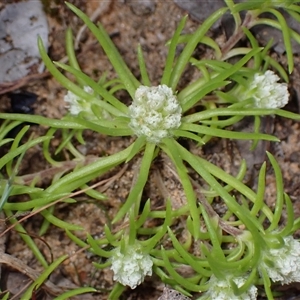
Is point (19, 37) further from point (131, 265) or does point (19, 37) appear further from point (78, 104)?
point (131, 265)

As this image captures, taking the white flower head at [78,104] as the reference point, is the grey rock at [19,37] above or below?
above

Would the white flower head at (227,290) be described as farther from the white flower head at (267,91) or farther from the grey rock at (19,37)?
the grey rock at (19,37)

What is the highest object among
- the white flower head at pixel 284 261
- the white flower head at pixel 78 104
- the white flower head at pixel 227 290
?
the white flower head at pixel 78 104

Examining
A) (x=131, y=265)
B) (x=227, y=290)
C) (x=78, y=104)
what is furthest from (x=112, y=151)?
(x=227, y=290)

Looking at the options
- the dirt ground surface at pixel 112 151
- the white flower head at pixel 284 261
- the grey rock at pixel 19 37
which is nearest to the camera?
the white flower head at pixel 284 261

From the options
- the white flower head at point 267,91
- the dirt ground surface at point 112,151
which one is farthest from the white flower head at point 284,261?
the white flower head at point 267,91

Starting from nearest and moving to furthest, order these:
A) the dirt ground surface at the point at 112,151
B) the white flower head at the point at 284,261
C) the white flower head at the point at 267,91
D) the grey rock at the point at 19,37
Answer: the white flower head at the point at 284,261 → the white flower head at the point at 267,91 → the dirt ground surface at the point at 112,151 → the grey rock at the point at 19,37

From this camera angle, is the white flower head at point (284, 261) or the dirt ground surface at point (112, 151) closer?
the white flower head at point (284, 261)
